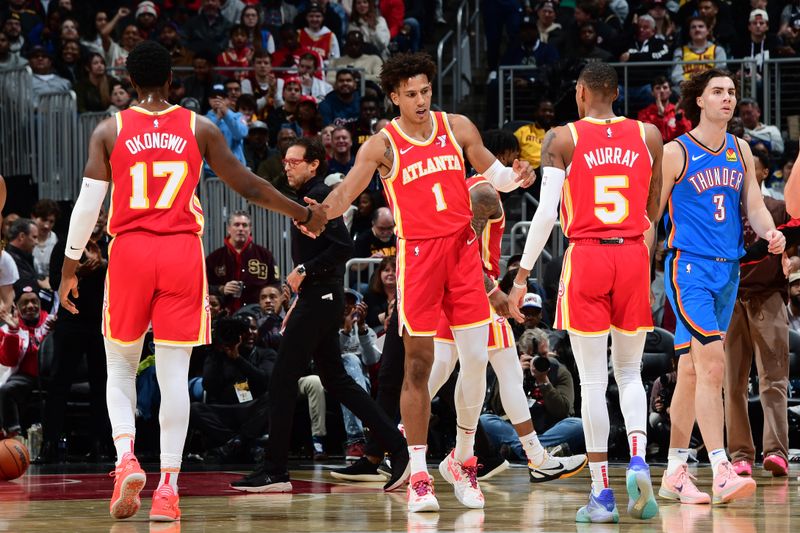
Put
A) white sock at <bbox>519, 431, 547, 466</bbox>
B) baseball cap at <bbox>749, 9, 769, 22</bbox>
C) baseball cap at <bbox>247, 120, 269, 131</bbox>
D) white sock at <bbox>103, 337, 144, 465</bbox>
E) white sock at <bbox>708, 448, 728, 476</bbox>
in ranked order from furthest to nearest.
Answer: baseball cap at <bbox>749, 9, 769, 22</bbox> < baseball cap at <bbox>247, 120, 269, 131</bbox> < white sock at <bbox>519, 431, 547, 466</bbox> < white sock at <bbox>708, 448, 728, 476</bbox> < white sock at <bbox>103, 337, 144, 465</bbox>

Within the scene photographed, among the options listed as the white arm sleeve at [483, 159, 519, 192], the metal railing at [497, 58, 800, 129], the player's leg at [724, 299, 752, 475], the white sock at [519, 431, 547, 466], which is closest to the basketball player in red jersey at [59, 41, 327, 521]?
the white arm sleeve at [483, 159, 519, 192]

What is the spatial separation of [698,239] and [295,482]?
131 inches

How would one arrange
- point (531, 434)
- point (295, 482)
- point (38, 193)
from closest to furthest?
point (531, 434) < point (295, 482) < point (38, 193)

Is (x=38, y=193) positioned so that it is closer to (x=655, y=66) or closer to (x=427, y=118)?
(x=655, y=66)

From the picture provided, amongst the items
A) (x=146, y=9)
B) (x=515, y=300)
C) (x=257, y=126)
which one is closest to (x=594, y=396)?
(x=515, y=300)

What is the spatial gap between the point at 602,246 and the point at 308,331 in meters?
2.48

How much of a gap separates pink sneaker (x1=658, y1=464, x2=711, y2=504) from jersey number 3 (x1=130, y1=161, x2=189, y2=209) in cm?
331

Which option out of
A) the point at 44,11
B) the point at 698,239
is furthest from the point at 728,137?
the point at 44,11

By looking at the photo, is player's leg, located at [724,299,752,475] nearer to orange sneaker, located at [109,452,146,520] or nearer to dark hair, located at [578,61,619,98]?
dark hair, located at [578,61,619,98]

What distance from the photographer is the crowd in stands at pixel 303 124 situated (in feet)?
39.0

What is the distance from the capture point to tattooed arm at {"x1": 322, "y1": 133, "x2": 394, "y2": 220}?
7461mm

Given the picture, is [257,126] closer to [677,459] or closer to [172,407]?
[677,459]

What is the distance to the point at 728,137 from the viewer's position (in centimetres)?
814

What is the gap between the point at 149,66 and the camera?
7082 mm
